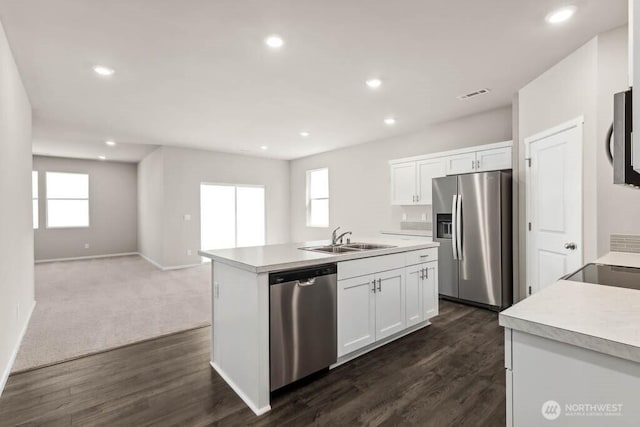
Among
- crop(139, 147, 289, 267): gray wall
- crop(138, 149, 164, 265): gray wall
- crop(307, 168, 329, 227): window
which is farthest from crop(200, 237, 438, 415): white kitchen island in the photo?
crop(138, 149, 164, 265): gray wall

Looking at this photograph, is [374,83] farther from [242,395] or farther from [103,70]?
[242,395]

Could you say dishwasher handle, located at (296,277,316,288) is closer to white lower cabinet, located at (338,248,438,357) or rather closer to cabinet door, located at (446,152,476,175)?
white lower cabinet, located at (338,248,438,357)

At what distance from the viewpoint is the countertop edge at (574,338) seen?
2.50 ft

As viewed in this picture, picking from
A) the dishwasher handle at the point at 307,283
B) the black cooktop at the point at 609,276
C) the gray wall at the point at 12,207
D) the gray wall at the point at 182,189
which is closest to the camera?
the black cooktop at the point at 609,276

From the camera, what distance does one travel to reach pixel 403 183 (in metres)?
5.20

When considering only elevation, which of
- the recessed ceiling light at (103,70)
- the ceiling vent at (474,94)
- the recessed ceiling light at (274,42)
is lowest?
the ceiling vent at (474,94)

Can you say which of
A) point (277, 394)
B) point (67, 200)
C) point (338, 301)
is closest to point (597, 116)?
point (338, 301)

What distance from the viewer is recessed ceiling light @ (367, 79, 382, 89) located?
3429 mm

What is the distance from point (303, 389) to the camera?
86.2 inches

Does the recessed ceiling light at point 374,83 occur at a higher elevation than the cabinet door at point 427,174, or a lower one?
higher

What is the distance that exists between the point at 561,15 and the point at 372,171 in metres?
4.14

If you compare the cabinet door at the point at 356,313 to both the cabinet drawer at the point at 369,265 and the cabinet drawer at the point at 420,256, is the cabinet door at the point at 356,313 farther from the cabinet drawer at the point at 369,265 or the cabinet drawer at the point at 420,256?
the cabinet drawer at the point at 420,256

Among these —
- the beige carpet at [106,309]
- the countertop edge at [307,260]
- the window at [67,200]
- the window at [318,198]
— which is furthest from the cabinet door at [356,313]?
the window at [67,200]

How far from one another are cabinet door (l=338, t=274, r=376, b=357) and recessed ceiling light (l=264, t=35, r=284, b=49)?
2035 millimetres
